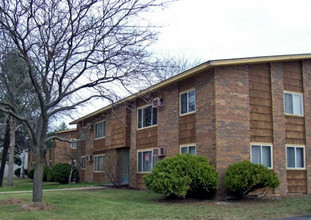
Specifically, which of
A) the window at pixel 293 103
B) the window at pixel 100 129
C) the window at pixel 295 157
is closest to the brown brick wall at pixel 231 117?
the window at pixel 293 103

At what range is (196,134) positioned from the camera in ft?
55.2

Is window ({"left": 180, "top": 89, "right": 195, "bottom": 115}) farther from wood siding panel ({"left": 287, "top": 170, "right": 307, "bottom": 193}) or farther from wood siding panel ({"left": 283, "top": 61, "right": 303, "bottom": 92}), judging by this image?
wood siding panel ({"left": 287, "top": 170, "right": 307, "bottom": 193})

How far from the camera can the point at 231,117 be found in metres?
15.8

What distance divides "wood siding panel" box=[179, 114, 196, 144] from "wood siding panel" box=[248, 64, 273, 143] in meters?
2.54

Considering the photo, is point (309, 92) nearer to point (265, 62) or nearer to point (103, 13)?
point (265, 62)

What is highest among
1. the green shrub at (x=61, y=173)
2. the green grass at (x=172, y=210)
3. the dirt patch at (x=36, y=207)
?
the green shrub at (x=61, y=173)

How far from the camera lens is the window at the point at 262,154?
16219 mm

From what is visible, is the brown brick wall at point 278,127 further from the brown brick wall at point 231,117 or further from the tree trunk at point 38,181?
the tree trunk at point 38,181

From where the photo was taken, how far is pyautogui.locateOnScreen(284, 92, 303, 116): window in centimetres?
1744

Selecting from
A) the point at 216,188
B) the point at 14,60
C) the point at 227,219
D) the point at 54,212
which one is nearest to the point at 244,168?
the point at 216,188

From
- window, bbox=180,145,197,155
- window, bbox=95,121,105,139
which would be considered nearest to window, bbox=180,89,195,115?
window, bbox=180,145,197,155

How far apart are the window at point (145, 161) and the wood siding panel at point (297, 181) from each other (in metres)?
6.73

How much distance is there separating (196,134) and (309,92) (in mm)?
5912

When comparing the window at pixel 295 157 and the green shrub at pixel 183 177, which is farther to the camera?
the window at pixel 295 157
